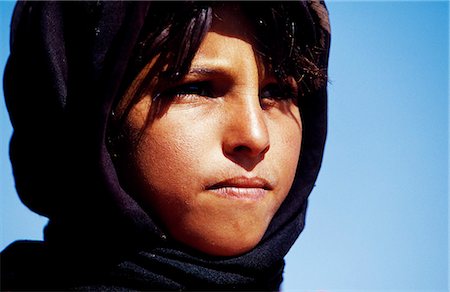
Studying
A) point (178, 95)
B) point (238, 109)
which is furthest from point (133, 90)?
point (238, 109)

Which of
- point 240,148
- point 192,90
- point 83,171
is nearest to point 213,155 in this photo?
point 240,148

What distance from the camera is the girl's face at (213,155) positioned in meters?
1.29

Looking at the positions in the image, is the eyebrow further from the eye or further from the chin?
the chin

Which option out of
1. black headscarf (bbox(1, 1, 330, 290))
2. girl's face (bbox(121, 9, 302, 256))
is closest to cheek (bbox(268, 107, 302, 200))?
girl's face (bbox(121, 9, 302, 256))

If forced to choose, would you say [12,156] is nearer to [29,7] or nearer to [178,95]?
[29,7]

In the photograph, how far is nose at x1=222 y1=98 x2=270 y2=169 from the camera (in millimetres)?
1287

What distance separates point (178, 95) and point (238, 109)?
0.50 feet

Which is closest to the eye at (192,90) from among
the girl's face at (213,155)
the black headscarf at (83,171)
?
the girl's face at (213,155)

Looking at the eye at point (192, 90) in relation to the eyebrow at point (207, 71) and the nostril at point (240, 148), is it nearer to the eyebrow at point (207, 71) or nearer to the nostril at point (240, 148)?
the eyebrow at point (207, 71)

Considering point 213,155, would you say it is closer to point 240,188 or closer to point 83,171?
point 240,188

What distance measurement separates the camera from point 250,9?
146cm

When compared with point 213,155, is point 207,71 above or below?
above

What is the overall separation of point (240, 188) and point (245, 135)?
0.13 metres

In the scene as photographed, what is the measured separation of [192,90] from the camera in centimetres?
137
